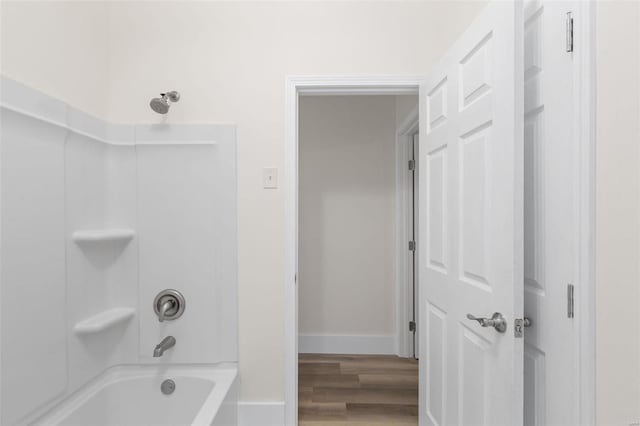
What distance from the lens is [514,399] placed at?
99 cm

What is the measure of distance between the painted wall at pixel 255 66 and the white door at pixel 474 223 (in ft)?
1.47

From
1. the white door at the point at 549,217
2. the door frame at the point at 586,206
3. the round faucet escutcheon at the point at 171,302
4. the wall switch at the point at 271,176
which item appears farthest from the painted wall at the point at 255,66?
the door frame at the point at 586,206

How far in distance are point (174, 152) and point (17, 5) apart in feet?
2.75

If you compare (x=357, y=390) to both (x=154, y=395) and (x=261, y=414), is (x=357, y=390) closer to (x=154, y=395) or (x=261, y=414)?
(x=261, y=414)

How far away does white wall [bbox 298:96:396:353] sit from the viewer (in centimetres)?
301

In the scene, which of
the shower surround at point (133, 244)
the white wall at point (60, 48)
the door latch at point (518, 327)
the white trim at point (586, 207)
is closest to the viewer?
the white trim at point (586, 207)

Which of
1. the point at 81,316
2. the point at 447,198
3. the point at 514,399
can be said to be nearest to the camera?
the point at 514,399

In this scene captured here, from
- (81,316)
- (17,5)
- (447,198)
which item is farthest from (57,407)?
(447,198)

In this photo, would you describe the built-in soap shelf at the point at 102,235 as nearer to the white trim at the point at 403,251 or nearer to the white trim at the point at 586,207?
the white trim at the point at 586,207

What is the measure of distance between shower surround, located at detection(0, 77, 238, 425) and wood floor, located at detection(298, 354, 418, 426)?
2.46 ft

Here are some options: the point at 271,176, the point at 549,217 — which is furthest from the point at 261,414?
the point at 549,217

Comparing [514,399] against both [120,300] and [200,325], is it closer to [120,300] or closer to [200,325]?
[200,325]

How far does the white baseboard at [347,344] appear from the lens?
9.77 ft

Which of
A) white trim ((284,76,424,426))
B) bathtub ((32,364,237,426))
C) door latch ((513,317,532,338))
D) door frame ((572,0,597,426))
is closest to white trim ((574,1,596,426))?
door frame ((572,0,597,426))
